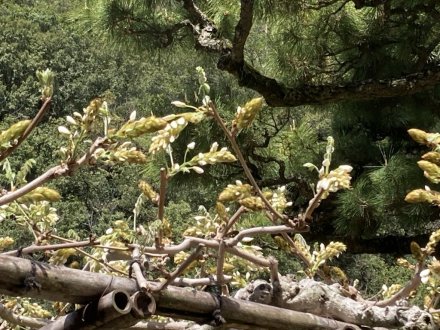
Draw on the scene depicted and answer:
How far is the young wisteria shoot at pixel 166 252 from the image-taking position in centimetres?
42

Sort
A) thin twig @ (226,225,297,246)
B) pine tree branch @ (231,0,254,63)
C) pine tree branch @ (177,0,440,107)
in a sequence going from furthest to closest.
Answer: pine tree branch @ (177,0,440,107) → pine tree branch @ (231,0,254,63) → thin twig @ (226,225,297,246)

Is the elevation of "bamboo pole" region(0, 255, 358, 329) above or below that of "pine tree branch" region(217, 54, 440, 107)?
above

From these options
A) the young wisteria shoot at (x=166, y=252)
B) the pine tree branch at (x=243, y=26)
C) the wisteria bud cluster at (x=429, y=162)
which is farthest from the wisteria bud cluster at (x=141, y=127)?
the pine tree branch at (x=243, y=26)

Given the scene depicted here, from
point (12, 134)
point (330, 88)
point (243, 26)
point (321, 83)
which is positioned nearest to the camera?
point (12, 134)

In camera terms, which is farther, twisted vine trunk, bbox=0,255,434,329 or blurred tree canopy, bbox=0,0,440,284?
blurred tree canopy, bbox=0,0,440,284

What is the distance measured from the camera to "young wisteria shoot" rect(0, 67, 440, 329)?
0.42m

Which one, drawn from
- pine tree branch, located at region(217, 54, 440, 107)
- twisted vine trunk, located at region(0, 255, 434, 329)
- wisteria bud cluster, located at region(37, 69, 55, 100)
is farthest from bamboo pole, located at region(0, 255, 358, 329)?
pine tree branch, located at region(217, 54, 440, 107)

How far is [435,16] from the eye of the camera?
4.93 feet

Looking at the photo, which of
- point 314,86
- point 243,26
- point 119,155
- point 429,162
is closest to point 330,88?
point 314,86

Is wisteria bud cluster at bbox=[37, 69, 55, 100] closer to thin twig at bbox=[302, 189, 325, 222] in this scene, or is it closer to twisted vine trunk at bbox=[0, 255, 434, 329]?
twisted vine trunk at bbox=[0, 255, 434, 329]

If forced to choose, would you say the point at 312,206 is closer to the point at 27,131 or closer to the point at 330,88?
the point at 27,131

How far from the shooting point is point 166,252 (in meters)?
0.51

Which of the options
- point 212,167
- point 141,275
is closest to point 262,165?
point 212,167

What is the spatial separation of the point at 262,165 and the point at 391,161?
1.26ft
